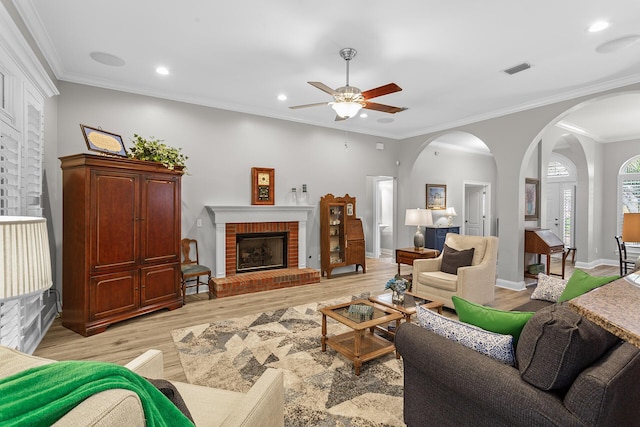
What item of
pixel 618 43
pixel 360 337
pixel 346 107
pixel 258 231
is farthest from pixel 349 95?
pixel 258 231

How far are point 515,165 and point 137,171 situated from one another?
211 inches

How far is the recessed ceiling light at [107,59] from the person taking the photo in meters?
3.47

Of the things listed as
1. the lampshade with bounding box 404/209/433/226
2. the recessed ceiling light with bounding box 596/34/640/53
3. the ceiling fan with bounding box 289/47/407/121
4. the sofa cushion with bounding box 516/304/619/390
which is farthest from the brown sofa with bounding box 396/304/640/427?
the lampshade with bounding box 404/209/433/226

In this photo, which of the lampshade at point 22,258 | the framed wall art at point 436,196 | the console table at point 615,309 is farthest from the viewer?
the framed wall art at point 436,196

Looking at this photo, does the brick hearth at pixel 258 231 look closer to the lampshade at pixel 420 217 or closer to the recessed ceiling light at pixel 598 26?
the lampshade at pixel 420 217

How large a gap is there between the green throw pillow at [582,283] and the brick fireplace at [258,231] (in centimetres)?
367

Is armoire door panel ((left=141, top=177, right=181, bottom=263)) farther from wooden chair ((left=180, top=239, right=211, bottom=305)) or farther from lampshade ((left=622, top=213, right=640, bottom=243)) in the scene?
lampshade ((left=622, top=213, right=640, bottom=243))

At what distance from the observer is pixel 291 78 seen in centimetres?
408

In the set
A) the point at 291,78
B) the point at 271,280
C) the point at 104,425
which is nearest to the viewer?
the point at 104,425

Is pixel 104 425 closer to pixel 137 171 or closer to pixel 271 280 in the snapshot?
pixel 137 171

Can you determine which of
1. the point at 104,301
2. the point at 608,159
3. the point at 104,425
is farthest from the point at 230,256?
the point at 608,159

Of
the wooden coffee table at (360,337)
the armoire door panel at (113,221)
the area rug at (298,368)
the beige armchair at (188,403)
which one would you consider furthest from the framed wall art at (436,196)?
the beige armchair at (188,403)

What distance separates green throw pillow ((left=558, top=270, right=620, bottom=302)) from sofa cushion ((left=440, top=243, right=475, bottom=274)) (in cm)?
169

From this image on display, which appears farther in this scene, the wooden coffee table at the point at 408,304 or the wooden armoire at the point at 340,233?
the wooden armoire at the point at 340,233
